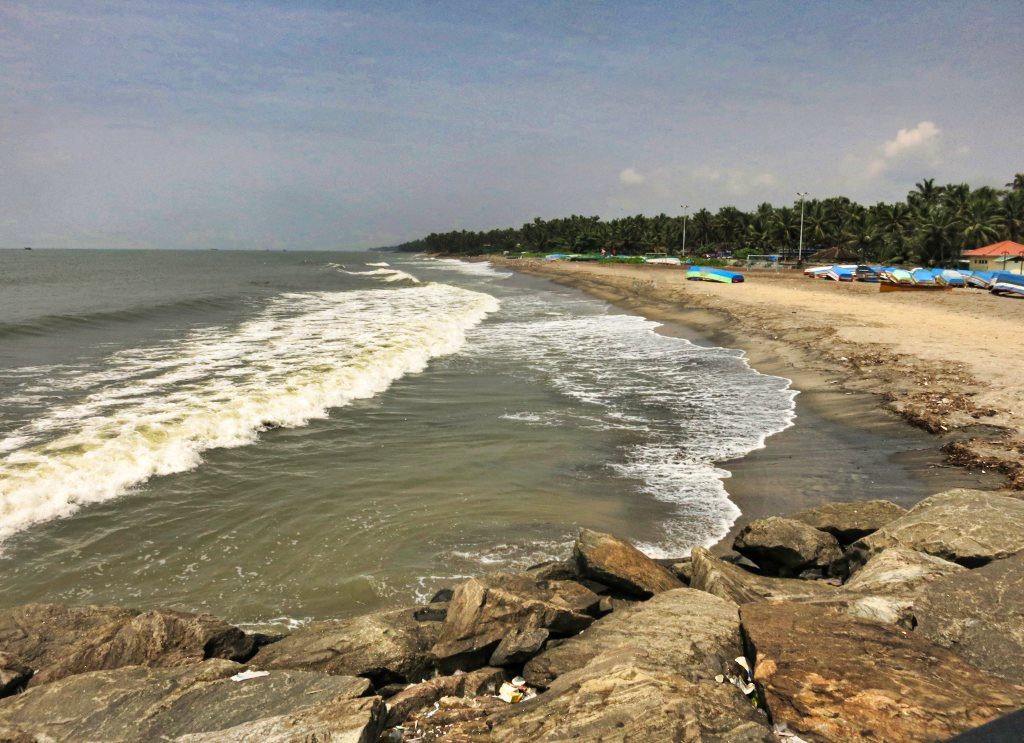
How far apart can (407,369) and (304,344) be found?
6419mm

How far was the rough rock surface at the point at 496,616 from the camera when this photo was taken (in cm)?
486

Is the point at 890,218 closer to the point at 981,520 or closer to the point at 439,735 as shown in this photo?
the point at 981,520

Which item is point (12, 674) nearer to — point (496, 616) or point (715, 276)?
point (496, 616)

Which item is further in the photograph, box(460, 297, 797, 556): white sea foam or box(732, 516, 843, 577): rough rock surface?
box(460, 297, 797, 556): white sea foam

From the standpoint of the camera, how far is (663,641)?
446 centimetres

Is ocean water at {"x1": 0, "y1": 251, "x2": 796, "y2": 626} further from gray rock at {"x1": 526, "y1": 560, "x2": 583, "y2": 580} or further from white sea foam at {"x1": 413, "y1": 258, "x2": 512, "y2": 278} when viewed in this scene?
white sea foam at {"x1": 413, "y1": 258, "x2": 512, "y2": 278}

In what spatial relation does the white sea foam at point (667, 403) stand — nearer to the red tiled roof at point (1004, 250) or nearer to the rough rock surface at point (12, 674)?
the rough rock surface at point (12, 674)

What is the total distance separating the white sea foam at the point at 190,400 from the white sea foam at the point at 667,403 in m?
4.47

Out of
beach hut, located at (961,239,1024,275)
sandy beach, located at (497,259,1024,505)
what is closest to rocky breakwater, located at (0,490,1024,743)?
sandy beach, located at (497,259,1024,505)

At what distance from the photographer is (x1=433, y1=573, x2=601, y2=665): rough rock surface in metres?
4.86

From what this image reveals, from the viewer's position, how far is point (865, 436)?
38.4 feet

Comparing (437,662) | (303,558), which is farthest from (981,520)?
(303,558)

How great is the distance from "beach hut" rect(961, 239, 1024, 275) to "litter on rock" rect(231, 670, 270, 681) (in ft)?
208

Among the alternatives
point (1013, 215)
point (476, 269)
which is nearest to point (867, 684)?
point (1013, 215)
